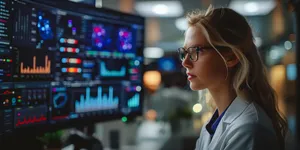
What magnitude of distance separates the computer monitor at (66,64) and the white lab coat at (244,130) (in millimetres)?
810

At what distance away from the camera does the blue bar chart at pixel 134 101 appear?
7.23 feet

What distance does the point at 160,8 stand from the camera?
5.84m

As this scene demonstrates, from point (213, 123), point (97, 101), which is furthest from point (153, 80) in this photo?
point (213, 123)

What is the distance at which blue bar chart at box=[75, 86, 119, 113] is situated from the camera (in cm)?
188

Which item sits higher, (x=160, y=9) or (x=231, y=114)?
(x=160, y=9)

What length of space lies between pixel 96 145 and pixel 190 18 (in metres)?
0.98

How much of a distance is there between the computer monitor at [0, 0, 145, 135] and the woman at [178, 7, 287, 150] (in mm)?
671

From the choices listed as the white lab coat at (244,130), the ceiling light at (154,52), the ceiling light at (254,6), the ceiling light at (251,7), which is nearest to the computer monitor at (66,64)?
the white lab coat at (244,130)

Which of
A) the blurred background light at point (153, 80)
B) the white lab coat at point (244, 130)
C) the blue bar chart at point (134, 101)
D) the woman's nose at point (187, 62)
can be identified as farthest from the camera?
the blurred background light at point (153, 80)

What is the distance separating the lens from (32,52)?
1579mm

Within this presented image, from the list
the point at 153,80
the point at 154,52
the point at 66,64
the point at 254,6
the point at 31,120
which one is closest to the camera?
the point at 31,120

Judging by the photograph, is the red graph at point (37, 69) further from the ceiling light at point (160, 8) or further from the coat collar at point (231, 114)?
the ceiling light at point (160, 8)

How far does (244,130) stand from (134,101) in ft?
3.75

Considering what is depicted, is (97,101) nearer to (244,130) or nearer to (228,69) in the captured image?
(228,69)
